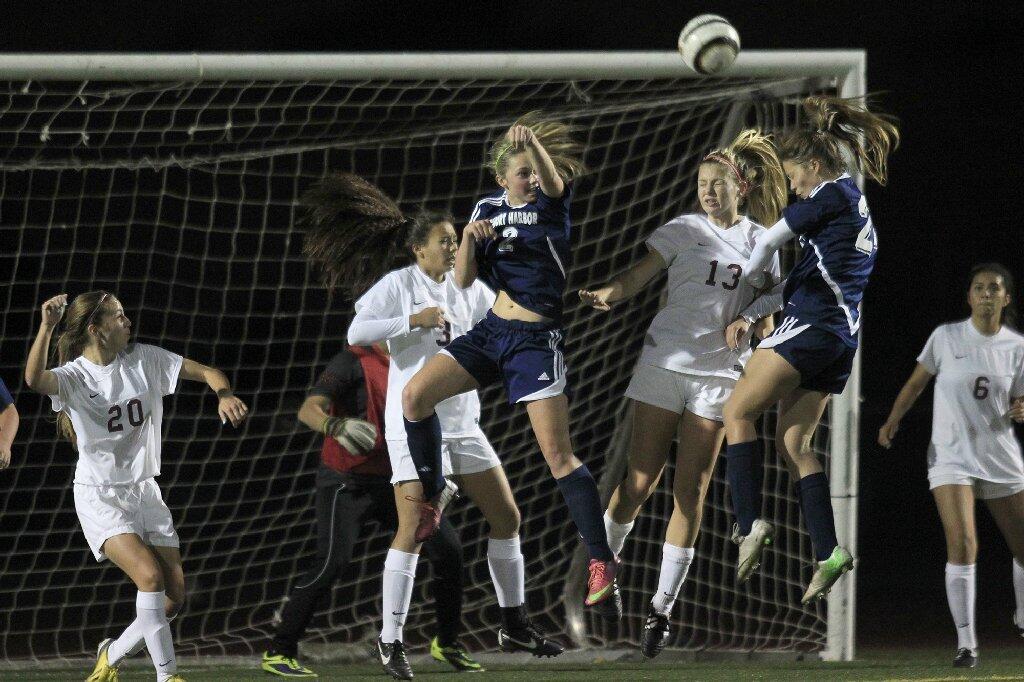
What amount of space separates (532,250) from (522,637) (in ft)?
5.16

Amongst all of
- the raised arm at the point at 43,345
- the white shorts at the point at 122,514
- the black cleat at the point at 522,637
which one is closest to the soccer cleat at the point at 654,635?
the black cleat at the point at 522,637

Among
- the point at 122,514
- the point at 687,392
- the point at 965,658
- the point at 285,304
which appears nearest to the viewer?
the point at 122,514

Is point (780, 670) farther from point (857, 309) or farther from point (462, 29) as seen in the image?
point (462, 29)

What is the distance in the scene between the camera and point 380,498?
5477mm

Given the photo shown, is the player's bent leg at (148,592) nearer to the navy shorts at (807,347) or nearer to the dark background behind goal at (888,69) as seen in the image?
the navy shorts at (807,347)

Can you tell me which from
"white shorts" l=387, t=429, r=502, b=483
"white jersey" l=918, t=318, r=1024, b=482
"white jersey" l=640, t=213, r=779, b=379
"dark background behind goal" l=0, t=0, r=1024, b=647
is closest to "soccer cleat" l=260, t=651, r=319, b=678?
"white shorts" l=387, t=429, r=502, b=483

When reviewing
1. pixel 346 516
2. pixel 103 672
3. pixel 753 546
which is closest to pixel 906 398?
pixel 753 546

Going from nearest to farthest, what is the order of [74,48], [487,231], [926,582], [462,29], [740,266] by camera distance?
[487,231] < [740,266] < [926,582] < [74,48] < [462,29]

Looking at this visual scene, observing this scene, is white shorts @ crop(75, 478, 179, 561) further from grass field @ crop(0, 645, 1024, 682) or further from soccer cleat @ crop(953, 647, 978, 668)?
soccer cleat @ crop(953, 647, 978, 668)

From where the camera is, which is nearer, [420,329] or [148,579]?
[148,579]

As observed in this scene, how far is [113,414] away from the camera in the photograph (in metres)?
4.81

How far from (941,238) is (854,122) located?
8.77 metres

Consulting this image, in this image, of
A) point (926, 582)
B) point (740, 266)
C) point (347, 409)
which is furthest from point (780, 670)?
point (926, 582)

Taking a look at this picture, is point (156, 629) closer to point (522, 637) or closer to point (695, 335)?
point (522, 637)
